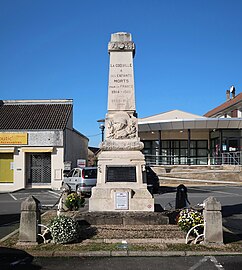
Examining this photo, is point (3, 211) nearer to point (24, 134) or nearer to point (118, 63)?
point (118, 63)

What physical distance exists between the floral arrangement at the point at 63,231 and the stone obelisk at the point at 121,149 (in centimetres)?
164

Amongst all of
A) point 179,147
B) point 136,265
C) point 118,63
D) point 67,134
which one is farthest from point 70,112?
point 136,265

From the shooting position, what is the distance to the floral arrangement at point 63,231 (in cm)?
705

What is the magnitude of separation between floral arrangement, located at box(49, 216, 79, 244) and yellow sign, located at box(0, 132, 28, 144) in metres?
18.0

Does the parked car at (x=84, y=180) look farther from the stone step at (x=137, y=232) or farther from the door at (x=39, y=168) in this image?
the stone step at (x=137, y=232)

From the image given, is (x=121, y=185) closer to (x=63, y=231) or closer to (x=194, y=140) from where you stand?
(x=63, y=231)

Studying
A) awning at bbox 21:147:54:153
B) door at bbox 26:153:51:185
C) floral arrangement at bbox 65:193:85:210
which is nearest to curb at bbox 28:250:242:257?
floral arrangement at bbox 65:193:85:210

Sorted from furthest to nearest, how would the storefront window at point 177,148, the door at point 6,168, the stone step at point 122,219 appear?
the storefront window at point 177,148, the door at point 6,168, the stone step at point 122,219

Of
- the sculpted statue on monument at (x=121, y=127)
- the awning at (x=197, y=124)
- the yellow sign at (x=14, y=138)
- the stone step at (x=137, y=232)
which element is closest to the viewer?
the stone step at (x=137, y=232)

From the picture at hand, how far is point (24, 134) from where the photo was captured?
2422cm

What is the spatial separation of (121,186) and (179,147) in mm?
28086

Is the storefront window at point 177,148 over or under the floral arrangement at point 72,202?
over

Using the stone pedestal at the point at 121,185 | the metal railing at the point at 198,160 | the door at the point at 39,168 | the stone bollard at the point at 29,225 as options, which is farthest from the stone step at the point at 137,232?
the metal railing at the point at 198,160

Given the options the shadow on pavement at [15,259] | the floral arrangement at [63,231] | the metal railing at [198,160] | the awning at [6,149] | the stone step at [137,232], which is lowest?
the shadow on pavement at [15,259]
